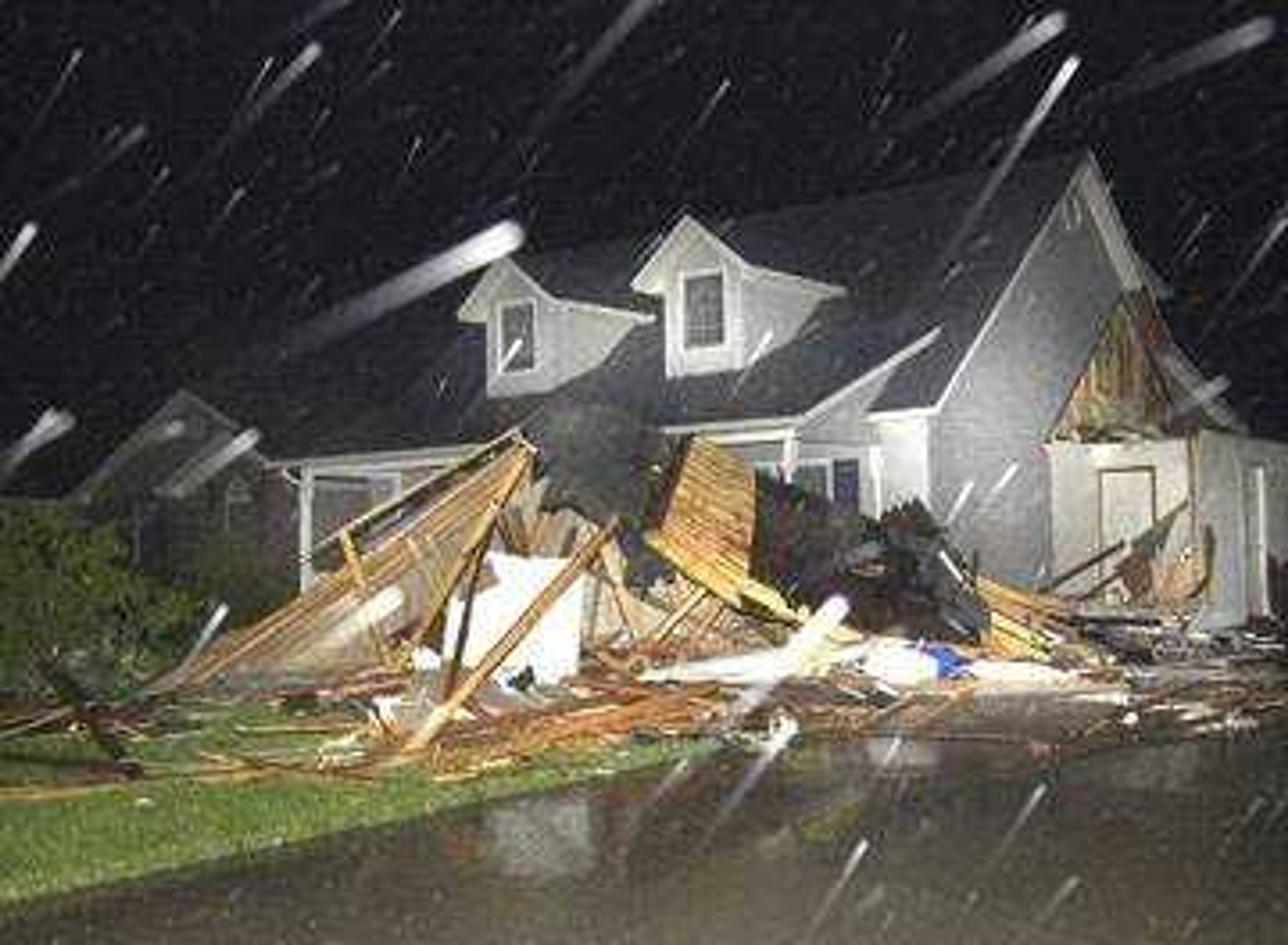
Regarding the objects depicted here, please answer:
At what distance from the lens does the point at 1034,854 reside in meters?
7.91

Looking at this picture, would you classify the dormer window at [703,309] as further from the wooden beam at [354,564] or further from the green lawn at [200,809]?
the green lawn at [200,809]

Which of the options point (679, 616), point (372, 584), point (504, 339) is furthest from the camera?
point (504, 339)

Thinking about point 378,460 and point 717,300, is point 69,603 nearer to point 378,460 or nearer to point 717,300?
point 378,460

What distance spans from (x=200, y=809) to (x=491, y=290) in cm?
1905

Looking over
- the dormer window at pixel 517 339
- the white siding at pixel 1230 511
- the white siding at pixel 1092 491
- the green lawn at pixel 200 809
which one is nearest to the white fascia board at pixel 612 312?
the dormer window at pixel 517 339

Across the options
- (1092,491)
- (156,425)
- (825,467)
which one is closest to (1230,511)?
(1092,491)

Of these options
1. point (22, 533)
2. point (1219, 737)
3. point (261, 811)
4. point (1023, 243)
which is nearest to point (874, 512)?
point (1023, 243)

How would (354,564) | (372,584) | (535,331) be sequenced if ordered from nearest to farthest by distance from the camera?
(354,564) < (372,584) < (535,331)

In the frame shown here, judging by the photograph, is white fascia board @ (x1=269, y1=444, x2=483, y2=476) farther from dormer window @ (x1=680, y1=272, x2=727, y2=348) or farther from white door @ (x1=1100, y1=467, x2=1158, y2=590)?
white door @ (x1=1100, y1=467, x2=1158, y2=590)

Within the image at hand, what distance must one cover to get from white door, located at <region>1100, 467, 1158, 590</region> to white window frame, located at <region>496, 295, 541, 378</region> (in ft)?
31.6

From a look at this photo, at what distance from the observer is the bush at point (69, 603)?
1465cm

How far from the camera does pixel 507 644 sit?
11.6m

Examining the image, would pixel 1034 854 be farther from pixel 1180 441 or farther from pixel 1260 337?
pixel 1260 337

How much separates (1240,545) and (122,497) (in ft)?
67.9
